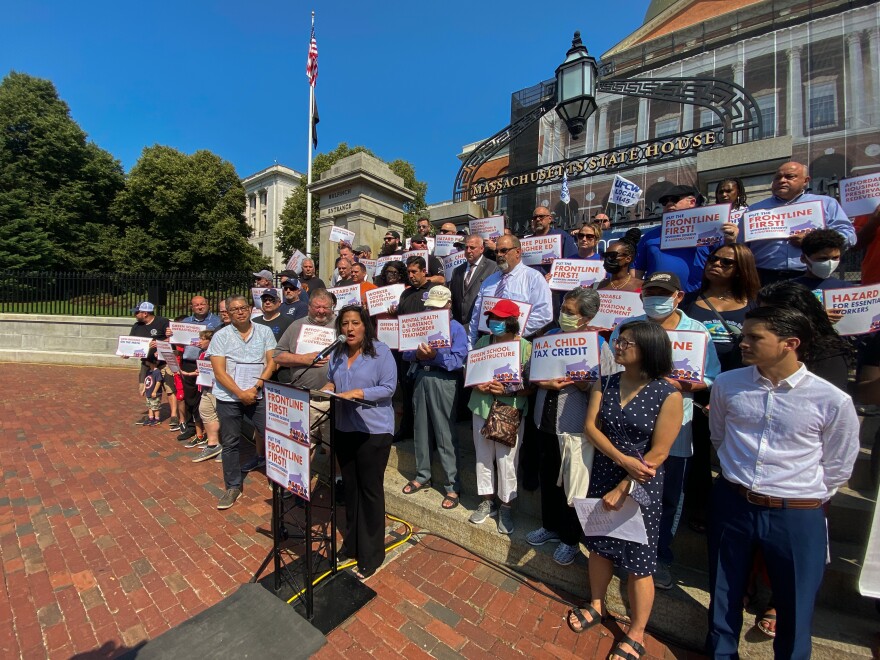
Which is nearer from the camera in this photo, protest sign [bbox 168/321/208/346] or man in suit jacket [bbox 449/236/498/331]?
man in suit jacket [bbox 449/236/498/331]

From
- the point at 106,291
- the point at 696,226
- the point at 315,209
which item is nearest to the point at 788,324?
the point at 696,226

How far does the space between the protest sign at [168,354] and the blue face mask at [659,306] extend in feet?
23.1

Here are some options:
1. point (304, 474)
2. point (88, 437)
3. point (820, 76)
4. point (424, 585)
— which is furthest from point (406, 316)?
point (820, 76)

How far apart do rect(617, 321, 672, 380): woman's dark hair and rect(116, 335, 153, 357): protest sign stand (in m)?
8.36

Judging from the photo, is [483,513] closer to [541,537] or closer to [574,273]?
[541,537]

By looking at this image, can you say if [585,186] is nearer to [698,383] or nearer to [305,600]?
[698,383]

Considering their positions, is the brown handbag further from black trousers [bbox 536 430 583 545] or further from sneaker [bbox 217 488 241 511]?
sneaker [bbox 217 488 241 511]

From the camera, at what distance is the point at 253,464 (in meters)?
5.28

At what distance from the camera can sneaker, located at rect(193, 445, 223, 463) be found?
5491 millimetres

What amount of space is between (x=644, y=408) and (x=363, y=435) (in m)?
2.12

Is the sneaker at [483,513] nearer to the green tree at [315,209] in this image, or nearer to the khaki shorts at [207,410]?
the khaki shorts at [207,410]

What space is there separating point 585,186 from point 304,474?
21.0 metres

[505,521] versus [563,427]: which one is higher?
[563,427]

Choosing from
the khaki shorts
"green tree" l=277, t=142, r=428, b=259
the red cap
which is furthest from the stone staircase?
"green tree" l=277, t=142, r=428, b=259
